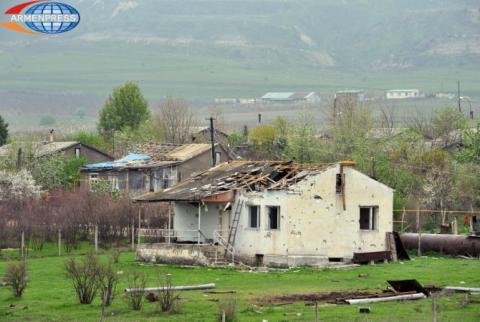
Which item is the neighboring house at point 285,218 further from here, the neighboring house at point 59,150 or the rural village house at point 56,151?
the neighboring house at point 59,150

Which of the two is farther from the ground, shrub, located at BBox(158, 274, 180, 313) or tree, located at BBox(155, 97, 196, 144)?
tree, located at BBox(155, 97, 196, 144)

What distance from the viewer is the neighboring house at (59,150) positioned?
347 ft

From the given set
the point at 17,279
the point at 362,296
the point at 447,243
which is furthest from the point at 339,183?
the point at 17,279

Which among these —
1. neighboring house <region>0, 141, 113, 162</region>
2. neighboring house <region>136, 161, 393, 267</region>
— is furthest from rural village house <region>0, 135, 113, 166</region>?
neighboring house <region>136, 161, 393, 267</region>

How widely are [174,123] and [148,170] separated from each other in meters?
45.6

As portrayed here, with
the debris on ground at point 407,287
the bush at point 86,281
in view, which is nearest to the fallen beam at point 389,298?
the debris on ground at point 407,287

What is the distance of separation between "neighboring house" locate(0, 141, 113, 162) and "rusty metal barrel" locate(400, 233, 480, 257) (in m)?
43.0

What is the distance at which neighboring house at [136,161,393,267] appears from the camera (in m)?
61.0

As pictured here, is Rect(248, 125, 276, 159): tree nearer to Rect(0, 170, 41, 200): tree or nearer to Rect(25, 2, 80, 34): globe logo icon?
Rect(0, 170, 41, 200): tree

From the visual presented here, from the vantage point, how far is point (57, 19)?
68688 mm

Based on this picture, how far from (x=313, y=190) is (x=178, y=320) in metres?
21.1

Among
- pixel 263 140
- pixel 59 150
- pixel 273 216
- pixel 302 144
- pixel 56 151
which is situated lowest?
pixel 273 216

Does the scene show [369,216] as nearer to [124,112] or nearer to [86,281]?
[86,281]

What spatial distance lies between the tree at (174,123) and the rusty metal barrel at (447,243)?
221ft
